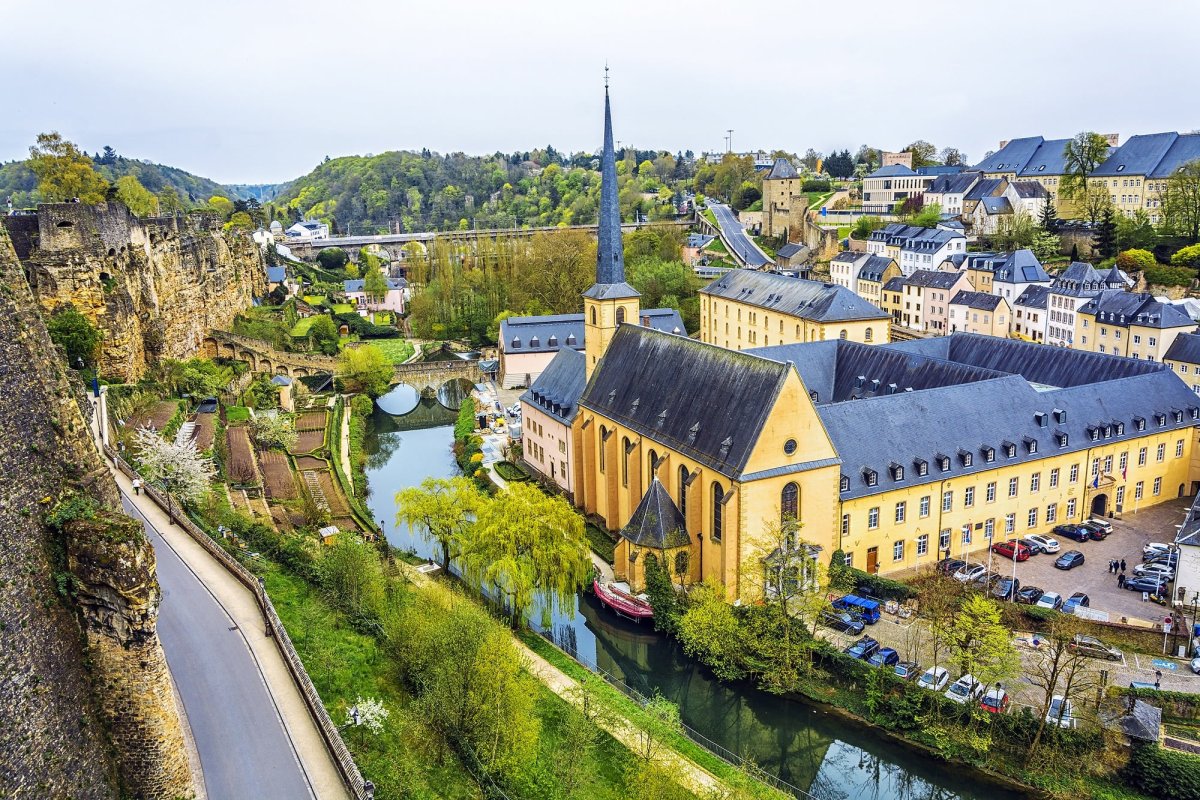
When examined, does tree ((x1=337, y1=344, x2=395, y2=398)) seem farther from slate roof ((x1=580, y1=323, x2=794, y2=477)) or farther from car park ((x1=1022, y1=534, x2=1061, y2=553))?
car park ((x1=1022, y1=534, x2=1061, y2=553))

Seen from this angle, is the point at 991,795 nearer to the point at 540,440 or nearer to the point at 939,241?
the point at 540,440

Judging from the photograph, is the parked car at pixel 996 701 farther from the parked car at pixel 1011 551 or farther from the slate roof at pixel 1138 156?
the slate roof at pixel 1138 156

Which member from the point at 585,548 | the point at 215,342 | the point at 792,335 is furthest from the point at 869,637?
the point at 215,342

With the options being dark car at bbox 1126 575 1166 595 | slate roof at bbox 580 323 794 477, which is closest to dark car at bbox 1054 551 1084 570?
dark car at bbox 1126 575 1166 595

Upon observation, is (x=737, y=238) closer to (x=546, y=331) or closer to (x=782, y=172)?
(x=782, y=172)

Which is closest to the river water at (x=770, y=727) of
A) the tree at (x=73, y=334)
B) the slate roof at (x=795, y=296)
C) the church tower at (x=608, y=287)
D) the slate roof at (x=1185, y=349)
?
the church tower at (x=608, y=287)

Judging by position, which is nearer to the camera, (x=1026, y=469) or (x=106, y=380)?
(x=1026, y=469)
